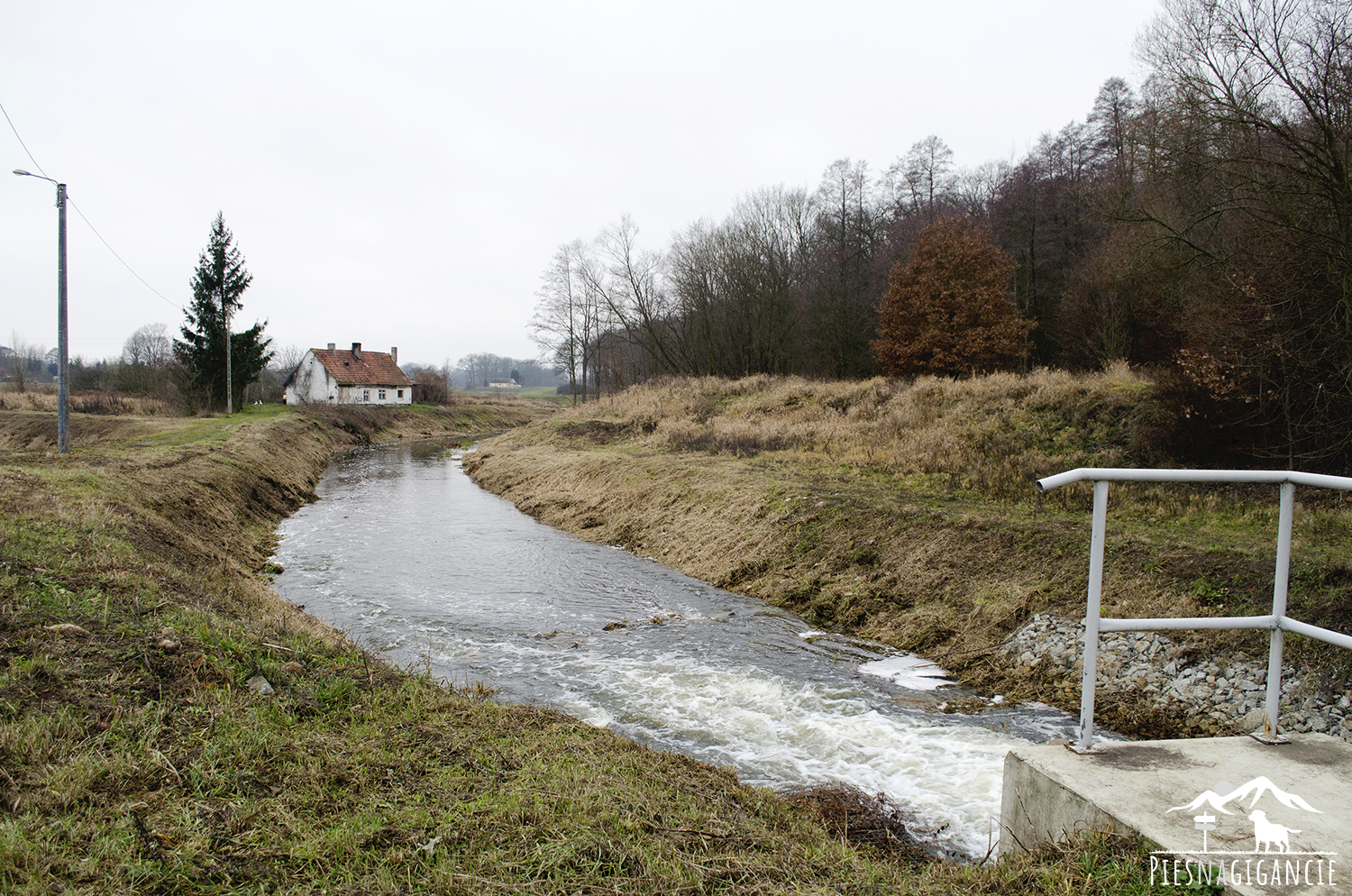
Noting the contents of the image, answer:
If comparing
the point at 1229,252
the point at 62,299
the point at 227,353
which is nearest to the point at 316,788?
the point at 1229,252

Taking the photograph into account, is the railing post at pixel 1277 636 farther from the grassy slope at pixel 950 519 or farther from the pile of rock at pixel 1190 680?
the grassy slope at pixel 950 519

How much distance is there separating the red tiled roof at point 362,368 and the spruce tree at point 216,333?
2146 cm

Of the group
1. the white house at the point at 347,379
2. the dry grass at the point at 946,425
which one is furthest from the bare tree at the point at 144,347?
the dry grass at the point at 946,425

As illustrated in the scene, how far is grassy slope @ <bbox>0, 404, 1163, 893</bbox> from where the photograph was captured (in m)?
3.24

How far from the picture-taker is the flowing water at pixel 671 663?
6316 millimetres

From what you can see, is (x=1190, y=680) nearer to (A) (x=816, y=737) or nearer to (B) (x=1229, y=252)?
(A) (x=816, y=737)

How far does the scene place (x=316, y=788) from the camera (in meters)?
4.02

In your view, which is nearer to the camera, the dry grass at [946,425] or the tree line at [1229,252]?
the tree line at [1229,252]

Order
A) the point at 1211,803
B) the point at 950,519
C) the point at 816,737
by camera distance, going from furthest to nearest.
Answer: the point at 950,519 → the point at 816,737 → the point at 1211,803

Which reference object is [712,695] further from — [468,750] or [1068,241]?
[1068,241]

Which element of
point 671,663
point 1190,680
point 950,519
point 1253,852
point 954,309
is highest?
point 954,309

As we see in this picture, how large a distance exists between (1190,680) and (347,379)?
7044 centimetres

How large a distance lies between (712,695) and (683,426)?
18887 mm

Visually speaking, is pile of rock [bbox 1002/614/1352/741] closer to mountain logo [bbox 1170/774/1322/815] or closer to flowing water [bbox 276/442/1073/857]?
flowing water [bbox 276/442/1073/857]
